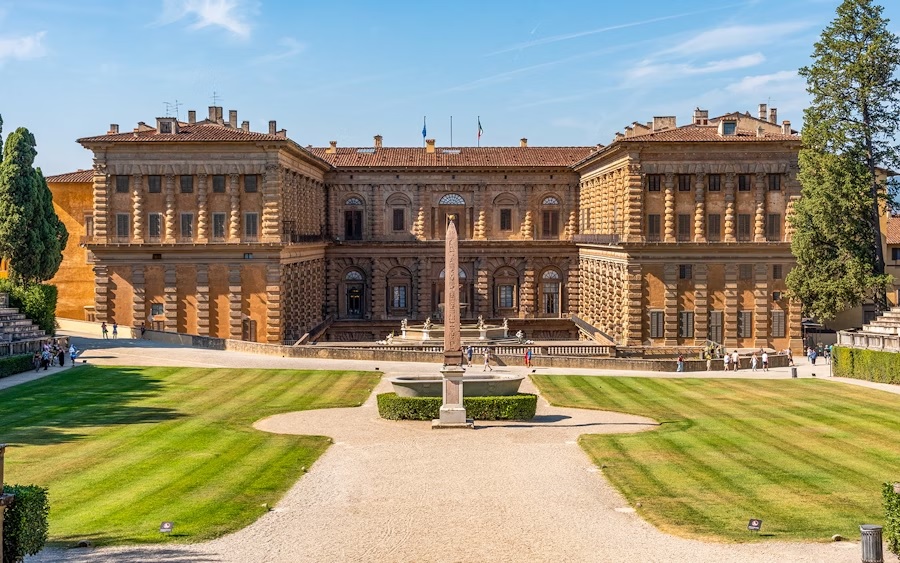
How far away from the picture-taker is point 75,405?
41.5 meters

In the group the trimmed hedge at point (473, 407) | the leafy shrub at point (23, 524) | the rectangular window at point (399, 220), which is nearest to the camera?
the leafy shrub at point (23, 524)

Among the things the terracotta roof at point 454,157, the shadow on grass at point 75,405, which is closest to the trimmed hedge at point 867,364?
the shadow on grass at point 75,405

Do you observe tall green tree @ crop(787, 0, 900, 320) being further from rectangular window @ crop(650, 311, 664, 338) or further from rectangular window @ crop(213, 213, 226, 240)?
rectangular window @ crop(213, 213, 226, 240)

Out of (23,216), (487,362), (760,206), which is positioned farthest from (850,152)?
(23,216)

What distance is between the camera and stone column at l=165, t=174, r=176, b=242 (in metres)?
69.2

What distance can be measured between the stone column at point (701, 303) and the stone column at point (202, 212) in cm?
3229

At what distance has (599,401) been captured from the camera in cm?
4666

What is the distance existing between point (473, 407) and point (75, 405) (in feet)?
50.8

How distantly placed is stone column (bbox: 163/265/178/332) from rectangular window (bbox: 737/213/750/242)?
37200 mm

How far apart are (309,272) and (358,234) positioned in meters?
11.7

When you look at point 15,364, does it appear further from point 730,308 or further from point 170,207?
point 730,308

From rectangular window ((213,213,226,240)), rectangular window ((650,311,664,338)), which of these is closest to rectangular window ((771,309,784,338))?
rectangular window ((650,311,664,338))

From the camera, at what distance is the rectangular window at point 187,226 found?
6950 centimetres

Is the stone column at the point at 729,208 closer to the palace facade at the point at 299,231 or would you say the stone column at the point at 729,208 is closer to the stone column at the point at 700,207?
the palace facade at the point at 299,231
